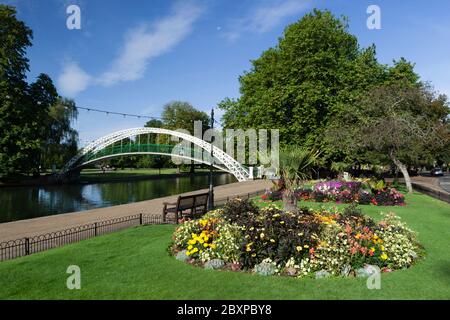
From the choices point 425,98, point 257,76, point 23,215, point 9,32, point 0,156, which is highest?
point 9,32

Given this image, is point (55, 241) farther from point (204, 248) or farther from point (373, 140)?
point (373, 140)

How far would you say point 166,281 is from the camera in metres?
6.50

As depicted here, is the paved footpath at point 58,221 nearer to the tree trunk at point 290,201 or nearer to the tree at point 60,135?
the tree trunk at point 290,201

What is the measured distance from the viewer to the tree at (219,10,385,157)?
30.4 metres

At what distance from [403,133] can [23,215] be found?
25696 millimetres

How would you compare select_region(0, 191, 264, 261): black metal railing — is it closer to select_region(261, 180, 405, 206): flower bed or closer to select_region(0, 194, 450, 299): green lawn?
select_region(0, 194, 450, 299): green lawn

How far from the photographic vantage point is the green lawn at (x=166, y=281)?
586 cm

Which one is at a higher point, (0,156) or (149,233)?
(0,156)

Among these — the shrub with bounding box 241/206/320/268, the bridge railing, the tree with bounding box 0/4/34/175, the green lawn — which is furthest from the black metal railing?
the bridge railing

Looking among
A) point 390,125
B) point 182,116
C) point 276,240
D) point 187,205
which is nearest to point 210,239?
point 276,240

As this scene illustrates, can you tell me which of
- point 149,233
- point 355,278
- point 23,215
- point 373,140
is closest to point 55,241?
point 149,233

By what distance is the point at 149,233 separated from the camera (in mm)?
11047

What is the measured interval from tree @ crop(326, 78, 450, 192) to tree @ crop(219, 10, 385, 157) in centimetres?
242
